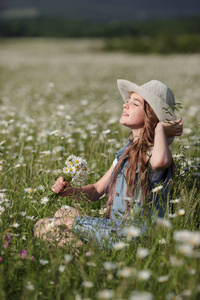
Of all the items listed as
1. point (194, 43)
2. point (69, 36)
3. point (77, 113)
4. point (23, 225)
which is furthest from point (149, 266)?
point (69, 36)

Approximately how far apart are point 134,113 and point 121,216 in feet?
2.49

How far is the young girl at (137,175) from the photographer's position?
2480 mm

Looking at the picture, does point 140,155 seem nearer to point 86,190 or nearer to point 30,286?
point 86,190

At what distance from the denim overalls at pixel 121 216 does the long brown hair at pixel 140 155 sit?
0.16 ft

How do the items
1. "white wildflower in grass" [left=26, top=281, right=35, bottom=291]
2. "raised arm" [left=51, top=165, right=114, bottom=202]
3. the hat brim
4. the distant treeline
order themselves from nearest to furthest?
"white wildflower in grass" [left=26, top=281, right=35, bottom=291] < the hat brim < "raised arm" [left=51, top=165, right=114, bottom=202] < the distant treeline

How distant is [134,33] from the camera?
6925 cm

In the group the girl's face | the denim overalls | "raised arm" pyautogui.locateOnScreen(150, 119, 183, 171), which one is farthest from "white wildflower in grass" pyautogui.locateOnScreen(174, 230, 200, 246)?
the girl's face

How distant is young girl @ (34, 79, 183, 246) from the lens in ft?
8.14

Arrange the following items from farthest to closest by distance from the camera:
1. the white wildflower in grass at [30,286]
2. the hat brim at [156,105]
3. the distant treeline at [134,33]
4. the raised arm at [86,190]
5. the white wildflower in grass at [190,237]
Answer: the distant treeline at [134,33], the raised arm at [86,190], the hat brim at [156,105], the white wildflower in grass at [30,286], the white wildflower in grass at [190,237]

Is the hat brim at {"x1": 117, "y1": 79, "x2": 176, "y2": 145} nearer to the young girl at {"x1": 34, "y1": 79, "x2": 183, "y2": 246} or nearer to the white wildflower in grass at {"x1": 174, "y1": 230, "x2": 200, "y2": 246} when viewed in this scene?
the young girl at {"x1": 34, "y1": 79, "x2": 183, "y2": 246}

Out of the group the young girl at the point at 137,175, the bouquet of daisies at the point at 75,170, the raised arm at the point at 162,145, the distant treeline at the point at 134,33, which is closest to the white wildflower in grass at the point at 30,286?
the young girl at the point at 137,175

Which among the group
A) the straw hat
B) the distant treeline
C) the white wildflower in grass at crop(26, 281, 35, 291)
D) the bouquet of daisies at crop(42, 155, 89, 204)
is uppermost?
the straw hat

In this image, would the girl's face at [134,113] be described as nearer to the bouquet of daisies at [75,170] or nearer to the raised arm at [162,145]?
the raised arm at [162,145]

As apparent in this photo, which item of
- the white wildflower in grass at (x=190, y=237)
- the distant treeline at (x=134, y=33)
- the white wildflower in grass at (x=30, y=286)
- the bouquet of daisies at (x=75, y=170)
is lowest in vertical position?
the distant treeline at (x=134, y=33)
